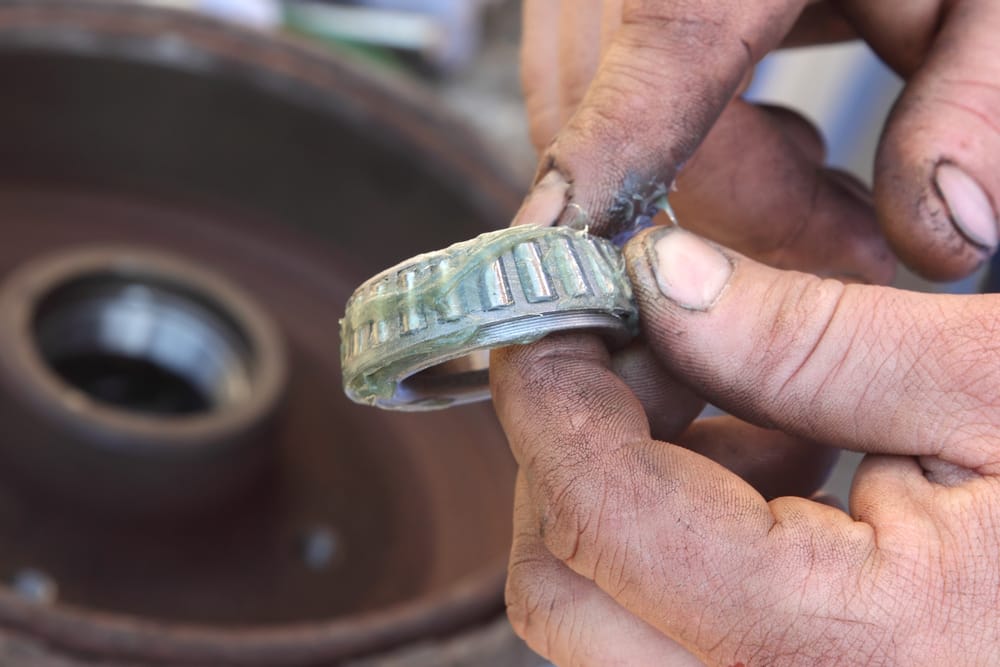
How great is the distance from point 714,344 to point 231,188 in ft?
3.57

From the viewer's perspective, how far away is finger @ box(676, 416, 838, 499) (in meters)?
0.59

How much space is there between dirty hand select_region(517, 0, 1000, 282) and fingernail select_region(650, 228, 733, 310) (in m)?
0.05

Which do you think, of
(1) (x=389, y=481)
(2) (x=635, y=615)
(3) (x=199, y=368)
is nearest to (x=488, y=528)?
(1) (x=389, y=481)

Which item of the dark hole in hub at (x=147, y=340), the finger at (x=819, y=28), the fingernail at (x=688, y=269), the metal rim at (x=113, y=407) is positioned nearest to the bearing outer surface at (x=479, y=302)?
the fingernail at (x=688, y=269)

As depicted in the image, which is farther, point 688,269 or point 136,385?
point 136,385

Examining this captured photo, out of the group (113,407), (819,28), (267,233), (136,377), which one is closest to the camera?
(819,28)

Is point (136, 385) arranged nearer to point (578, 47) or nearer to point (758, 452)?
point (578, 47)

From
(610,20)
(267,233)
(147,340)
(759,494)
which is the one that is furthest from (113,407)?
(759,494)

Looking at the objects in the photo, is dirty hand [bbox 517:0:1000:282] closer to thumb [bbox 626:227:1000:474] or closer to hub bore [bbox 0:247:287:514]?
thumb [bbox 626:227:1000:474]

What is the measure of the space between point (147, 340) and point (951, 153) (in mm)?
994

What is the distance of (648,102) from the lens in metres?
0.56

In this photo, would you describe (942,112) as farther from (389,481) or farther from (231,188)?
(231,188)

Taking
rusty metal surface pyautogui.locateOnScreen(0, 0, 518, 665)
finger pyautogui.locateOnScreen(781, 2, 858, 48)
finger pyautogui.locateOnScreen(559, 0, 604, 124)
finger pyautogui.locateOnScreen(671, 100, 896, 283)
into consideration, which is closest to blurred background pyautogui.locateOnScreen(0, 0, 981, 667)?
rusty metal surface pyautogui.locateOnScreen(0, 0, 518, 665)

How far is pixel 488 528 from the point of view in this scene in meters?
1.19
